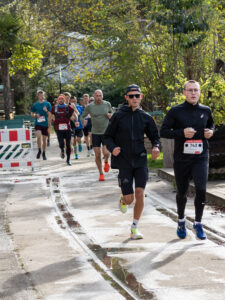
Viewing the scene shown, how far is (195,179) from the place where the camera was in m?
7.80

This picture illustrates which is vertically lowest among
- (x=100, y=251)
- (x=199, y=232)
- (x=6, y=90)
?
(x=100, y=251)

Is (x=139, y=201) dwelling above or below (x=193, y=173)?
below

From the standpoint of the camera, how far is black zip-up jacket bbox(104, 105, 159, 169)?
7.93 meters

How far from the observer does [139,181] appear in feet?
26.2

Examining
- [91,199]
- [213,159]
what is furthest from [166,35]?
[91,199]

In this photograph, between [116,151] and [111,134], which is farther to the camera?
[111,134]

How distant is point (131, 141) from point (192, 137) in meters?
0.72

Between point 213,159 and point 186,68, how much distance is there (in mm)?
6154

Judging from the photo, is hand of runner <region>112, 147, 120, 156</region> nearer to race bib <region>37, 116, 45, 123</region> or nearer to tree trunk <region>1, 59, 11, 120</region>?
race bib <region>37, 116, 45, 123</region>

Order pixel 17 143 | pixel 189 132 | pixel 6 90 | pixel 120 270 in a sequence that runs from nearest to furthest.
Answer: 1. pixel 120 270
2. pixel 189 132
3. pixel 17 143
4. pixel 6 90

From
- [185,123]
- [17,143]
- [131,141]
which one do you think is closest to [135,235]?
[131,141]

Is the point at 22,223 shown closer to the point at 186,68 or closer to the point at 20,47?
the point at 186,68

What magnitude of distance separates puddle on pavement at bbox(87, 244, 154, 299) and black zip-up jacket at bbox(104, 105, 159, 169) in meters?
1.06

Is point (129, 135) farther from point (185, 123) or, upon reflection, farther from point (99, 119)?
point (99, 119)
